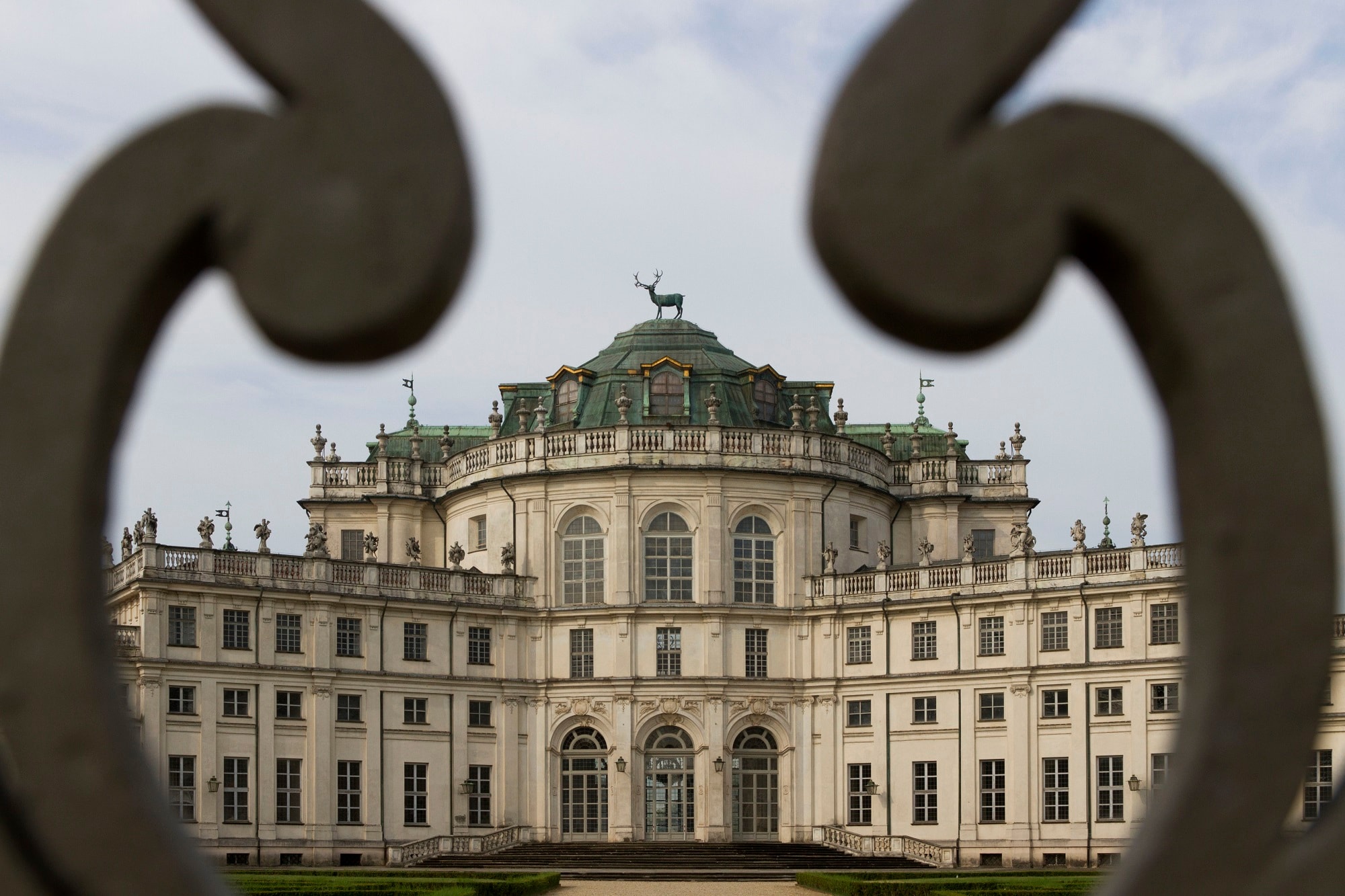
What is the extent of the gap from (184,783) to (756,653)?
57.4 ft

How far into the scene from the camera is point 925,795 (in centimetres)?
5622

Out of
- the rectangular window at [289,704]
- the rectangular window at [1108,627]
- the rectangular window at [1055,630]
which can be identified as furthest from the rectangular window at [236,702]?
the rectangular window at [1108,627]

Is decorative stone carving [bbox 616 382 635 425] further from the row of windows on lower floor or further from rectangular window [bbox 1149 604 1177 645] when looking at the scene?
rectangular window [bbox 1149 604 1177 645]

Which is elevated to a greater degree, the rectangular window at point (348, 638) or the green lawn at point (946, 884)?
the rectangular window at point (348, 638)

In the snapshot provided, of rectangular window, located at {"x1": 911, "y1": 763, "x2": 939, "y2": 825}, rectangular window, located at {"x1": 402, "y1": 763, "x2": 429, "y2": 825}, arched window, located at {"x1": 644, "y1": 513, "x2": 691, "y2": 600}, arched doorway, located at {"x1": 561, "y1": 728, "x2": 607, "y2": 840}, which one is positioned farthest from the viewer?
arched window, located at {"x1": 644, "y1": 513, "x2": 691, "y2": 600}

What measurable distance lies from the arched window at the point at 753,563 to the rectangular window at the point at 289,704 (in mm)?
13402

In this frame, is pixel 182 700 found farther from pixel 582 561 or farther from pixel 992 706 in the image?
pixel 992 706

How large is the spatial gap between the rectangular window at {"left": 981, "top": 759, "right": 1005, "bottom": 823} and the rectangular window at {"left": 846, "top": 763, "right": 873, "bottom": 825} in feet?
11.6

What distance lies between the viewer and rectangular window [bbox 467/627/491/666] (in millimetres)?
58281

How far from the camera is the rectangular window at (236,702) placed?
5344cm

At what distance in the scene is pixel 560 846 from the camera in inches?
2191

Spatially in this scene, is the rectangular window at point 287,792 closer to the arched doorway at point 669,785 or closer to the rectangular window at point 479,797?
the rectangular window at point 479,797

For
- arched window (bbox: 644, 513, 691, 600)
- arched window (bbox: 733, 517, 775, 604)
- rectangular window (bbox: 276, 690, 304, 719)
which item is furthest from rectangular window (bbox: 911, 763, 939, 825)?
rectangular window (bbox: 276, 690, 304, 719)

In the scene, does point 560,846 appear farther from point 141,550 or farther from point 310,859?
point 141,550
